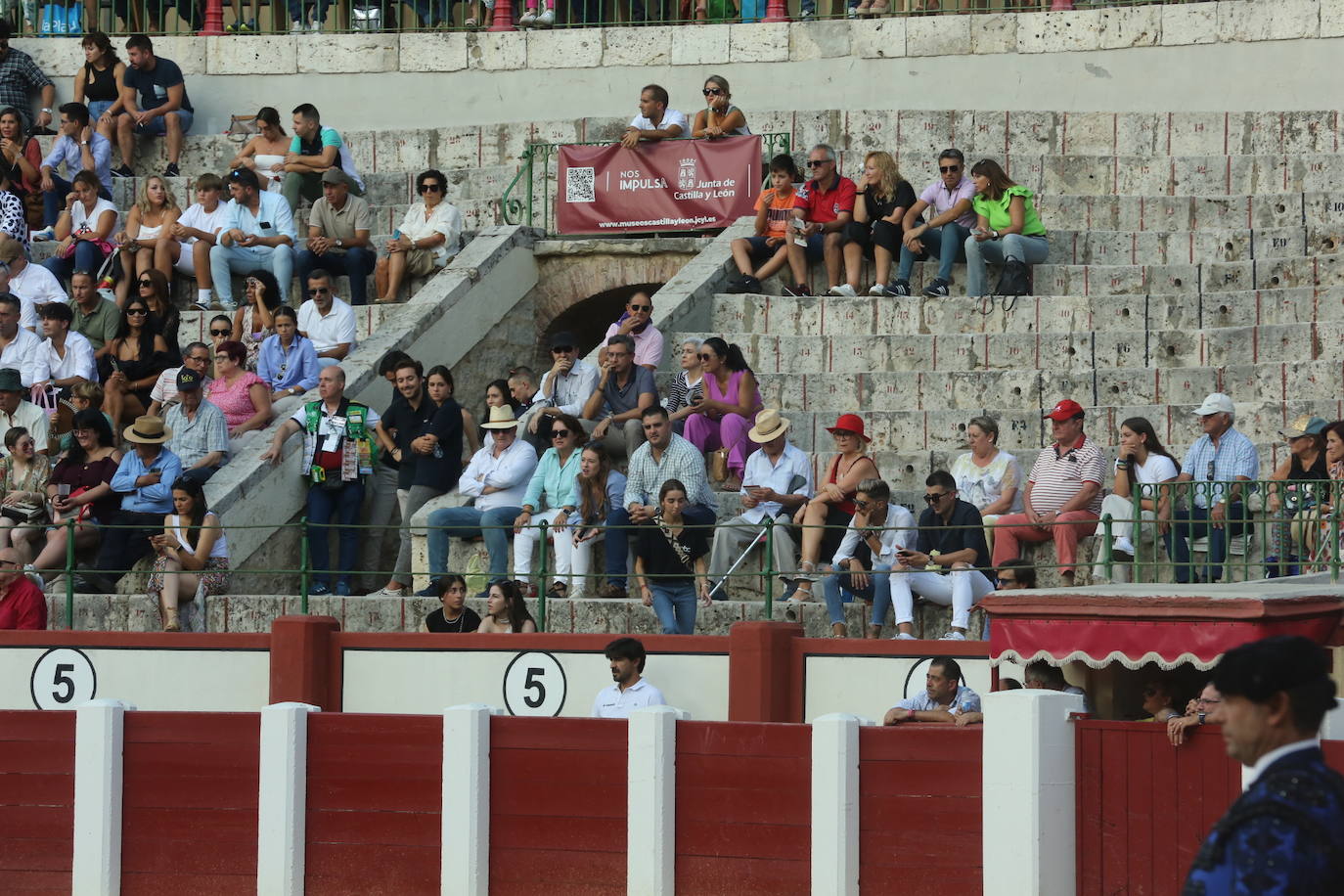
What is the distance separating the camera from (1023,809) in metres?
9.63

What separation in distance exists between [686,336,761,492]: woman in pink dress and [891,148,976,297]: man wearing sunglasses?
2049 millimetres

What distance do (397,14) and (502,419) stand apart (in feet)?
26.5

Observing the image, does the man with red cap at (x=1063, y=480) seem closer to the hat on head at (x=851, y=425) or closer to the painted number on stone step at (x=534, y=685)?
the hat on head at (x=851, y=425)

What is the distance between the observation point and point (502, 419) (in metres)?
13.4

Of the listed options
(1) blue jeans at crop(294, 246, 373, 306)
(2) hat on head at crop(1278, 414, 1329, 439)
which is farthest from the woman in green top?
(1) blue jeans at crop(294, 246, 373, 306)

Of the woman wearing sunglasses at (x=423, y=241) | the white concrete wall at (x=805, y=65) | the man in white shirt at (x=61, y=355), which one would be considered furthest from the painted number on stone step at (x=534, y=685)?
the white concrete wall at (x=805, y=65)

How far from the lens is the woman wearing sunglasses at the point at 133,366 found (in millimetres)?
14742

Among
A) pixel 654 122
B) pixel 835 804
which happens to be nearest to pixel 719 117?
pixel 654 122

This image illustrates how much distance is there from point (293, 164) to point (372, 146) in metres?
2.09

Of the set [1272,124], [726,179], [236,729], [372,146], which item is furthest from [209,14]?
[236,729]

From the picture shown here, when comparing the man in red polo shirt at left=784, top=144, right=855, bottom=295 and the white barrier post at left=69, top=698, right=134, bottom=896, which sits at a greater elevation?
the man in red polo shirt at left=784, top=144, right=855, bottom=295

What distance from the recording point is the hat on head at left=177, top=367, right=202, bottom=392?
13.6 m

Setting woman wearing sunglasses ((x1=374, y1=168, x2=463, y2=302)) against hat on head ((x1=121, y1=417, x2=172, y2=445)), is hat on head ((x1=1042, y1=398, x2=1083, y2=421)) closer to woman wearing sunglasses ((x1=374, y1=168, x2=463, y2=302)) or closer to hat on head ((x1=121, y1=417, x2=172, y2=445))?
hat on head ((x1=121, y1=417, x2=172, y2=445))

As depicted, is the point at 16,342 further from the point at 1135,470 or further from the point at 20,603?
the point at 1135,470
